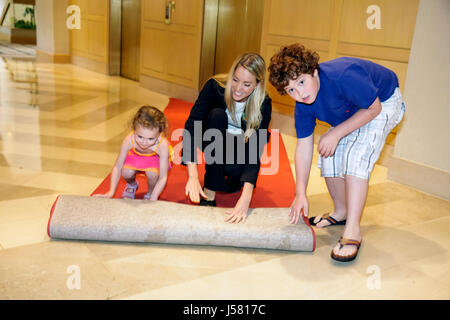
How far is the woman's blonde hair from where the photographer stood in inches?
71.3

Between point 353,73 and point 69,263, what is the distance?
1.19 m

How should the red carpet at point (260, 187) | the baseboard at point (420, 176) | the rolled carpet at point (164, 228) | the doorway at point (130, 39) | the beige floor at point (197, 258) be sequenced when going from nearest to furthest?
the beige floor at point (197, 258), the rolled carpet at point (164, 228), the red carpet at point (260, 187), the baseboard at point (420, 176), the doorway at point (130, 39)

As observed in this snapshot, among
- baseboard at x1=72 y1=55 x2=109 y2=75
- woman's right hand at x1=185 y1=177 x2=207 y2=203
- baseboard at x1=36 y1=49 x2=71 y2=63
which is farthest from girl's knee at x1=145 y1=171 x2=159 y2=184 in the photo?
baseboard at x1=36 y1=49 x2=71 y2=63

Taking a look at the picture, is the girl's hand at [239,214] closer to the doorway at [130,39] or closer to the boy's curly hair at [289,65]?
the boy's curly hair at [289,65]

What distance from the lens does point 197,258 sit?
1662 millimetres

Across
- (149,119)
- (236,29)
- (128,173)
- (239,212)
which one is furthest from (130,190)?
(236,29)

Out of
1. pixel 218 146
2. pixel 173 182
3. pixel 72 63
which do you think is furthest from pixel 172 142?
pixel 72 63

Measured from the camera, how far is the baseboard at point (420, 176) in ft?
8.36

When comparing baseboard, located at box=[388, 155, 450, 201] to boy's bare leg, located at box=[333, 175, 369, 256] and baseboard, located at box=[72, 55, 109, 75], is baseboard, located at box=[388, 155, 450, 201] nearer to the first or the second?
boy's bare leg, located at box=[333, 175, 369, 256]

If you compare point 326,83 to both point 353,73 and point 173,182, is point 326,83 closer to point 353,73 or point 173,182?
point 353,73

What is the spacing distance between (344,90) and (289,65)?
245 millimetres

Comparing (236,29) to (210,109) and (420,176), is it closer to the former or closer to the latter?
(420,176)

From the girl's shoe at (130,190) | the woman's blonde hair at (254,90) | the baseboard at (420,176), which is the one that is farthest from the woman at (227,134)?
the baseboard at (420,176)

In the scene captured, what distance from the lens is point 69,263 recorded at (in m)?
1.55
